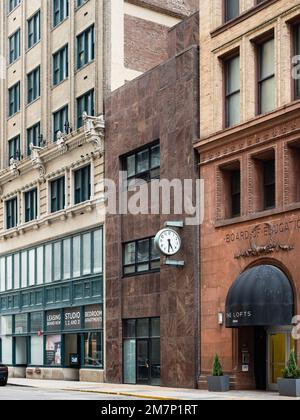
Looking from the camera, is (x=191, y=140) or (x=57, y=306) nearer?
(x=191, y=140)

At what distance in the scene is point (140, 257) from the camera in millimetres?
41625

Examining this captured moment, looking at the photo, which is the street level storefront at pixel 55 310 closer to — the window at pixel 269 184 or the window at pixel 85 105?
the window at pixel 85 105

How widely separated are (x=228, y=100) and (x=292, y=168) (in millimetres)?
5403

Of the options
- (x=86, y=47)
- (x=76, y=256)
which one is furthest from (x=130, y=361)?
(x=86, y=47)

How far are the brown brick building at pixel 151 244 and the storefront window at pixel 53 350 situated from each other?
6517mm

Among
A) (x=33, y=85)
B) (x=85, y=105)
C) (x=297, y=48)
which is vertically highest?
(x=33, y=85)

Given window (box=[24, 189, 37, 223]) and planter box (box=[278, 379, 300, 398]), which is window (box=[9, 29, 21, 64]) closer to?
window (box=[24, 189, 37, 223])

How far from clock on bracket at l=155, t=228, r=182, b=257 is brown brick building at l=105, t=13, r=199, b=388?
480 mm

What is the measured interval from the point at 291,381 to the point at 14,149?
31362 millimetres

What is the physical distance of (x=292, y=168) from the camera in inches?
1297

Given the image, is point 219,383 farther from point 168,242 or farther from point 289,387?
point 168,242

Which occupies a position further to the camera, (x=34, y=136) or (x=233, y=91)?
(x=34, y=136)

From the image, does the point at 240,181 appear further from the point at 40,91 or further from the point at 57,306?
the point at 40,91

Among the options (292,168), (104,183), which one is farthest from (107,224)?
(292,168)
